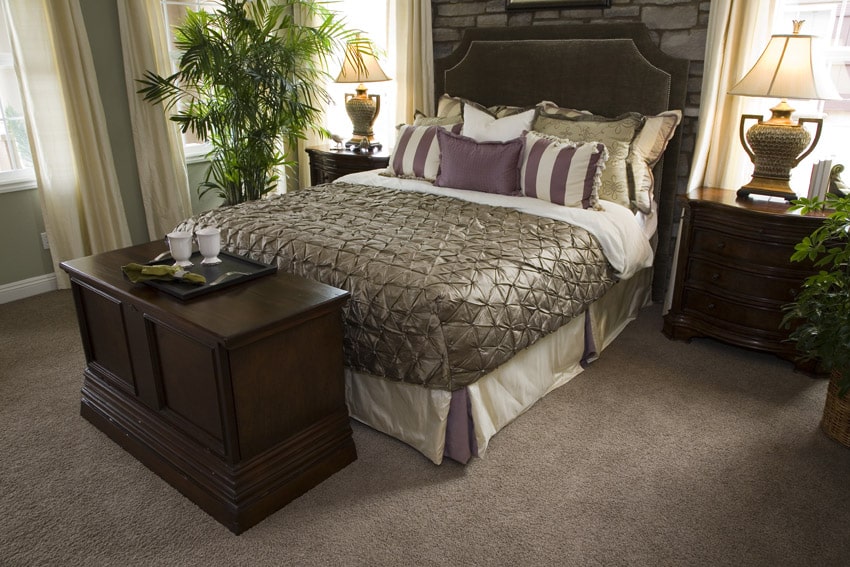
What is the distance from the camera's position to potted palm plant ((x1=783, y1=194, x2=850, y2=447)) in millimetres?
2229

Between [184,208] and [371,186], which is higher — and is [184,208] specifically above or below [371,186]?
below

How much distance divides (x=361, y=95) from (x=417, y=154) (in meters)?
1.14

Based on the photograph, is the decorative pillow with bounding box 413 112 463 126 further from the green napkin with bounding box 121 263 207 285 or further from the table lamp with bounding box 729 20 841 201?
the green napkin with bounding box 121 263 207 285

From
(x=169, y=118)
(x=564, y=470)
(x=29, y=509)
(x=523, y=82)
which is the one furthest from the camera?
(x=169, y=118)

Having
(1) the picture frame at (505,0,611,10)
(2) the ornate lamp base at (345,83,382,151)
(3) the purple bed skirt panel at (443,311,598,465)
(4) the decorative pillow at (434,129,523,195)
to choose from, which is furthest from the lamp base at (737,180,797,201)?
(2) the ornate lamp base at (345,83,382,151)

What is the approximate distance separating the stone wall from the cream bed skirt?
1.27 metres

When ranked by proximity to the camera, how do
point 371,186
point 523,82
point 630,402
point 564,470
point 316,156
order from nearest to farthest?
point 564,470 < point 630,402 < point 371,186 < point 523,82 < point 316,156

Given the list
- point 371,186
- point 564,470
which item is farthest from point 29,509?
point 371,186

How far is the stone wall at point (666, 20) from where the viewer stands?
3.37 meters

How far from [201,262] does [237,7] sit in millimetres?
2403

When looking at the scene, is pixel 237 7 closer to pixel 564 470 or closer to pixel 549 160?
pixel 549 160

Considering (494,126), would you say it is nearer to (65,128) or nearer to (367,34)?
(367,34)

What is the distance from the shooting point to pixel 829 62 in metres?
3.13

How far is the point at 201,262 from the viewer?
2.38m
